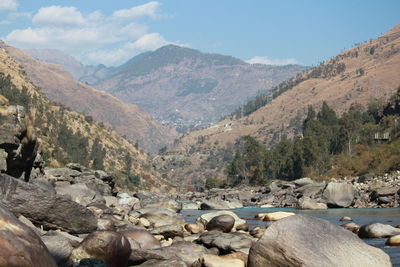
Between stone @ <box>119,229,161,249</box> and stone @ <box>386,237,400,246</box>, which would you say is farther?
stone @ <box>386,237,400,246</box>

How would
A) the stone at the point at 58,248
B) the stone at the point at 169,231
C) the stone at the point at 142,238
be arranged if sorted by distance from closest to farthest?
the stone at the point at 58,248, the stone at the point at 142,238, the stone at the point at 169,231

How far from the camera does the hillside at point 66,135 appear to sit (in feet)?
411

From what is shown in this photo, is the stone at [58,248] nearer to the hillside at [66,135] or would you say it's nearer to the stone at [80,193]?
the stone at [80,193]

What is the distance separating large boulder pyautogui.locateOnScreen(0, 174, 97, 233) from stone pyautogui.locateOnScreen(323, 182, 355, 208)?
2091 inches

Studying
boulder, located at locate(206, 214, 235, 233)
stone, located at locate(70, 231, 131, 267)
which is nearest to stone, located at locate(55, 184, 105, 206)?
boulder, located at locate(206, 214, 235, 233)

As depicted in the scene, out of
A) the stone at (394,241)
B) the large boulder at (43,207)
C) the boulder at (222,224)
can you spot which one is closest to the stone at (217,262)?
the large boulder at (43,207)

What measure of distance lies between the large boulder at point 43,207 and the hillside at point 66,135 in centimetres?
8309

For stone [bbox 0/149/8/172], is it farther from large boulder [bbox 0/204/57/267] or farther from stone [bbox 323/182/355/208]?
stone [bbox 323/182/355/208]

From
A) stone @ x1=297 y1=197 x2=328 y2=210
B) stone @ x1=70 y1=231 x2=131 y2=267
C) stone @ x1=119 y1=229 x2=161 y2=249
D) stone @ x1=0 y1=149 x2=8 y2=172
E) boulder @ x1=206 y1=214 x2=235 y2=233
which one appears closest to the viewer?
stone @ x1=70 y1=231 x2=131 y2=267

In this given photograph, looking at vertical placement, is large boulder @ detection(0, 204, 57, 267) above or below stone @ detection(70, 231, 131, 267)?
above

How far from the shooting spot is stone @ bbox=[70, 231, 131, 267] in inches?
606

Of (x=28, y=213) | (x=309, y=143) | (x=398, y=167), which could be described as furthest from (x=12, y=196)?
(x=309, y=143)

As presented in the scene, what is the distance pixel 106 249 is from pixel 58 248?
5.83 feet

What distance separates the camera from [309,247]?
1395cm
